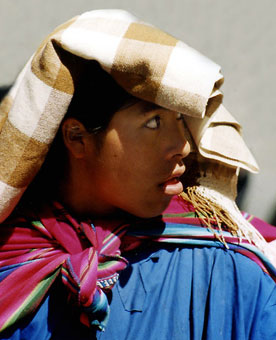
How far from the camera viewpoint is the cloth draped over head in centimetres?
114

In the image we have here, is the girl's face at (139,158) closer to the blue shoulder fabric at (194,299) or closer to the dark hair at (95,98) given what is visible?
the dark hair at (95,98)

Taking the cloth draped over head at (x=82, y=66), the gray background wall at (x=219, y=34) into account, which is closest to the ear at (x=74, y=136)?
the cloth draped over head at (x=82, y=66)

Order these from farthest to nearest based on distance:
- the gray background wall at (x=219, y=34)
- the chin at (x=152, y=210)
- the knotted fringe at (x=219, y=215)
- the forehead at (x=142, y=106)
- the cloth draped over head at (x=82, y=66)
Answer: the gray background wall at (x=219, y=34), the knotted fringe at (x=219, y=215), the chin at (x=152, y=210), the forehead at (x=142, y=106), the cloth draped over head at (x=82, y=66)

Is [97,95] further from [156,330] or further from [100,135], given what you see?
[156,330]

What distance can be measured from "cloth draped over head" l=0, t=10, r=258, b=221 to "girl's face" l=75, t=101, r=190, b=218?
0.10 meters

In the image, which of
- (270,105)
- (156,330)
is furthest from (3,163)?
(270,105)

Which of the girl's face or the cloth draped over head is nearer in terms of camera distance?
the cloth draped over head

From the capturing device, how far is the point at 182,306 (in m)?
1.34

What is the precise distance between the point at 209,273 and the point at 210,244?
0.30 feet

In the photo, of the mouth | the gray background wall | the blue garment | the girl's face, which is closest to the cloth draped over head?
the girl's face

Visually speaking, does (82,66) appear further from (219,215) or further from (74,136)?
(219,215)

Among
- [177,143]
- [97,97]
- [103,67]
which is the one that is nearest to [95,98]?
[97,97]

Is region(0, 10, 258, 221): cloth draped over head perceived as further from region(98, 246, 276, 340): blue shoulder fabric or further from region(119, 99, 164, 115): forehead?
region(98, 246, 276, 340): blue shoulder fabric

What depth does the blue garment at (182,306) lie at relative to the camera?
1309 millimetres
